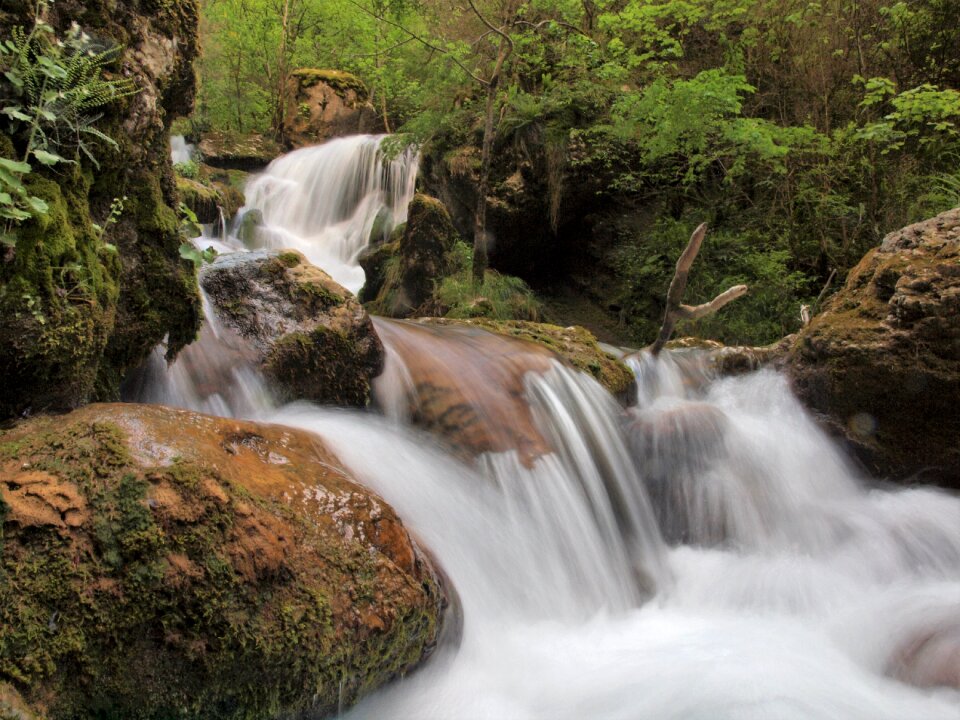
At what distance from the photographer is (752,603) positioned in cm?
350

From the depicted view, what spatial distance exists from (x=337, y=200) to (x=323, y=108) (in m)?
5.32

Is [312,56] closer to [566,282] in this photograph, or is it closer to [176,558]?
[566,282]

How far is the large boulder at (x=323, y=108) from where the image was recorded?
49.9 feet

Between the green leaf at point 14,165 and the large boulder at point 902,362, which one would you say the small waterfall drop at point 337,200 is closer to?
the large boulder at point 902,362

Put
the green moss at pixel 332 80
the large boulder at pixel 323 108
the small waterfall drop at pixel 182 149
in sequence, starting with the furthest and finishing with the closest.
Result: 1. the green moss at pixel 332 80
2. the large boulder at pixel 323 108
3. the small waterfall drop at pixel 182 149

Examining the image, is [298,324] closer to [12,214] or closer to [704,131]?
[12,214]

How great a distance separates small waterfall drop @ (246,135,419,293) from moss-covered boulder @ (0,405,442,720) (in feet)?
26.4

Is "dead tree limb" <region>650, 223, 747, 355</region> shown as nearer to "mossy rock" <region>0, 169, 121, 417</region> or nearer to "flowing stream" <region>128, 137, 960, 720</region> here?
"flowing stream" <region>128, 137, 960, 720</region>

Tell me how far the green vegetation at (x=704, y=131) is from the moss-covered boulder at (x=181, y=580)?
6006 millimetres

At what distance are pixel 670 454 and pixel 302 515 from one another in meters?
3.05

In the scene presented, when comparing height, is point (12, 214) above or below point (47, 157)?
below

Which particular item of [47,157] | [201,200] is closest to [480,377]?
[47,157]

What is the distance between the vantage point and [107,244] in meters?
2.36

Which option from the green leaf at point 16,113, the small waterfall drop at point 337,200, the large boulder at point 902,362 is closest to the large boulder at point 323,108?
the small waterfall drop at point 337,200
